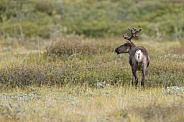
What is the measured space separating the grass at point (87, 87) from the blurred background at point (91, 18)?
29.0ft

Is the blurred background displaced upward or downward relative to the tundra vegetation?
upward

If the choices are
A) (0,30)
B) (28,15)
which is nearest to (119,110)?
(0,30)

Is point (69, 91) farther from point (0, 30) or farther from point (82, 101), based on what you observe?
point (0, 30)

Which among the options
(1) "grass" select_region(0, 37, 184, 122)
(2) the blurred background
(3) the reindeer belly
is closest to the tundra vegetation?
(1) "grass" select_region(0, 37, 184, 122)

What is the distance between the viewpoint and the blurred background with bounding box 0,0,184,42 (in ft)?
90.3

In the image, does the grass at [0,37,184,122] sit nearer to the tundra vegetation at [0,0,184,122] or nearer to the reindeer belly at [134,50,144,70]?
the tundra vegetation at [0,0,184,122]

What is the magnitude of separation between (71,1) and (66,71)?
22449 mm

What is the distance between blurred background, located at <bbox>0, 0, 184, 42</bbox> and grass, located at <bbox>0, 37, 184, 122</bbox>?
8.83 m

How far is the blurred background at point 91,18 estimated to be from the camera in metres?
27.5

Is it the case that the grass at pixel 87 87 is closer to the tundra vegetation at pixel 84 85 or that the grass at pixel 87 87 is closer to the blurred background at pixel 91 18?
the tundra vegetation at pixel 84 85

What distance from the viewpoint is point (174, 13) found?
31703 mm

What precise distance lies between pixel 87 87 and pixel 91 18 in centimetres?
1943

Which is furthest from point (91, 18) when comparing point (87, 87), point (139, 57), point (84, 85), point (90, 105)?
point (90, 105)

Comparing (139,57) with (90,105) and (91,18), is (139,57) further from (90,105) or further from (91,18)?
(91,18)
